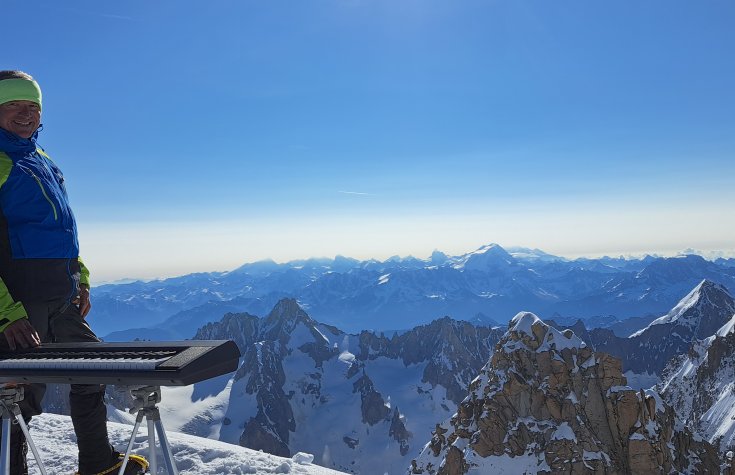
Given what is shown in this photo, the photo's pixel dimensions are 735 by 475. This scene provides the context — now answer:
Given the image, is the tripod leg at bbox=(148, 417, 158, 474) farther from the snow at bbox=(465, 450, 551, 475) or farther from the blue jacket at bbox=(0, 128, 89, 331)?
the snow at bbox=(465, 450, 551, 475)

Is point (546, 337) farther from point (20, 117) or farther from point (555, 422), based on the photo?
point (20, 117)

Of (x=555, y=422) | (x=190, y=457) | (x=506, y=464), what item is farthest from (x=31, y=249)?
(x=555, y=422)

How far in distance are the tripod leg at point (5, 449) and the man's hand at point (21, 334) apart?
624 mm

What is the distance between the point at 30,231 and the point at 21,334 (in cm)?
117

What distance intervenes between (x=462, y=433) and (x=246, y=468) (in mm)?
68401

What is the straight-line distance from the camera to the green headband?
5195mm

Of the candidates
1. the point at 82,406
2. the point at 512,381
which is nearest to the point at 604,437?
the point at 512,381

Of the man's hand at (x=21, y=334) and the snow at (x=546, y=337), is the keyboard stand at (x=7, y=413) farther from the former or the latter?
the snow at (x=546, y=337)

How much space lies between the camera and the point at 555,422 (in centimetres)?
6688

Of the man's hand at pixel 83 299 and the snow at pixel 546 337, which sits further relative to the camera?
the snow at pixel 546 337

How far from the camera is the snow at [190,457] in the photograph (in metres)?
10.6

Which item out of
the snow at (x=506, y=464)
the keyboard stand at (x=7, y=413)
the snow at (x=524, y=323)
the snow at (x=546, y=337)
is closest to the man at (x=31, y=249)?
the keyboard stand at (x=7, y=413)

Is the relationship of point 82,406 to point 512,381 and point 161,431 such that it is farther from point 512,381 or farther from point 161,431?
point 512,381

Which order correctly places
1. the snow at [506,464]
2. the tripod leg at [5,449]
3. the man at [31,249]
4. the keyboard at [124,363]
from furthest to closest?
the snow at [506,464], the man at [31,249], the tripod leg at [5,449], the keyboard at [124,363]
